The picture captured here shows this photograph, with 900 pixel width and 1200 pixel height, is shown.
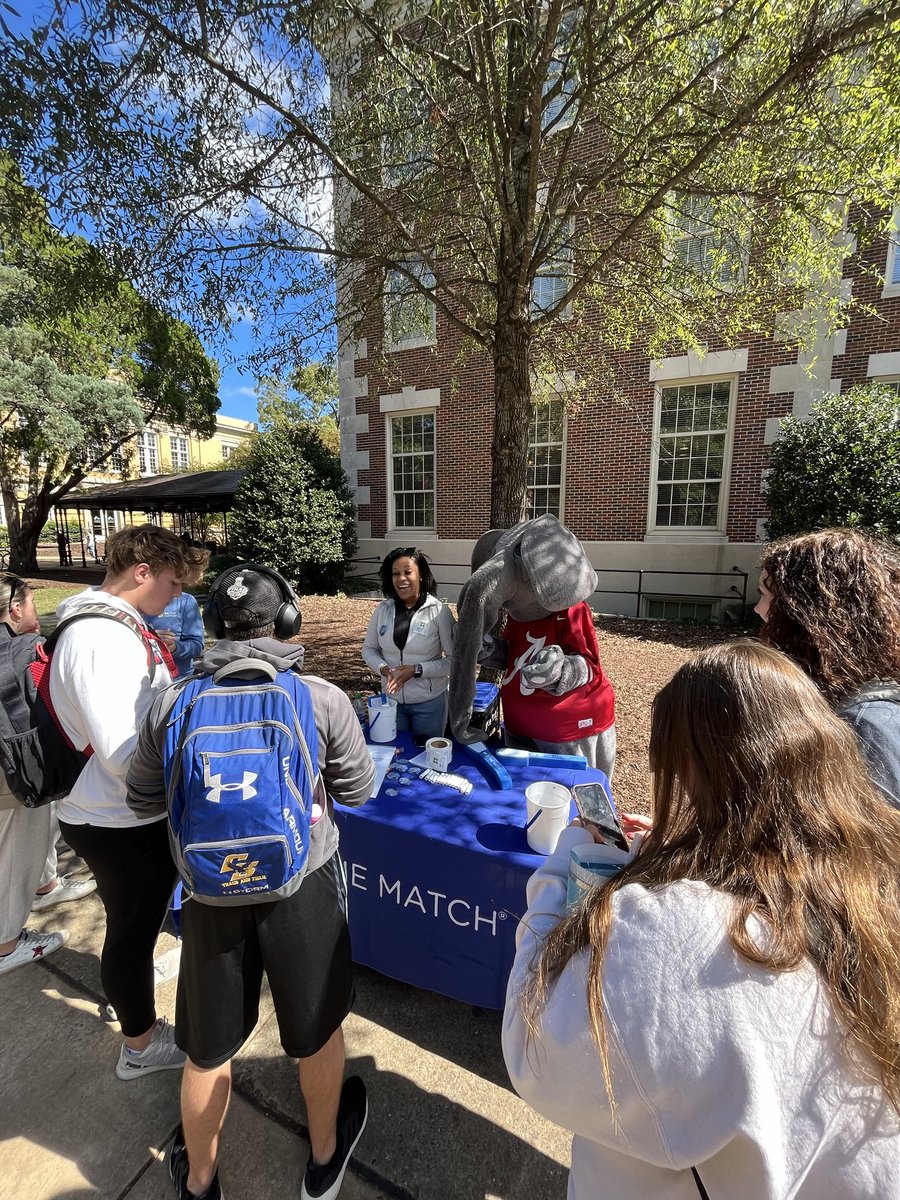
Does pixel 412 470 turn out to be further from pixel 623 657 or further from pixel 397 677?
pixel 397 677

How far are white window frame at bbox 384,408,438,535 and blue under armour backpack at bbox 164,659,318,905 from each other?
11.0 meters

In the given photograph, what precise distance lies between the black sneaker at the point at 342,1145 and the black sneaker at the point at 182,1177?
0.80ft

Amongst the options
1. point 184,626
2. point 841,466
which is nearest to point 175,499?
point 184,626

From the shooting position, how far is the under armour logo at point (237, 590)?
57.0 inches

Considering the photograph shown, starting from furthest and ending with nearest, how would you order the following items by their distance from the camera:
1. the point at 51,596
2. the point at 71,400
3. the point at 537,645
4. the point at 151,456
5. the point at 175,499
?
1. the point at 151,456
2. the point at 175,499
3. the point at 71,400
4. the point at 51,596
5. the point at 537,645

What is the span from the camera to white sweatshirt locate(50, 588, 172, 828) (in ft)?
5.15

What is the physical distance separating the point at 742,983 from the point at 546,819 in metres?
1.14

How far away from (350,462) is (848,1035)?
1320cm

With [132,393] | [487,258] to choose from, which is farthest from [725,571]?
[132,393]

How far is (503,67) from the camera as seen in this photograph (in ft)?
12.5

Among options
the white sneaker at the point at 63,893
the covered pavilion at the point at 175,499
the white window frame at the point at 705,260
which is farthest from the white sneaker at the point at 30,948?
the covered pavilion at the point at 175,499

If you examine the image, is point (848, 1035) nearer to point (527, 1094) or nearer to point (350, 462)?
point (527, 1094)

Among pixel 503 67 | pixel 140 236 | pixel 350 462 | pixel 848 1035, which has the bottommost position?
pixel 848 1035

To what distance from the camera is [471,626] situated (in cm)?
242
